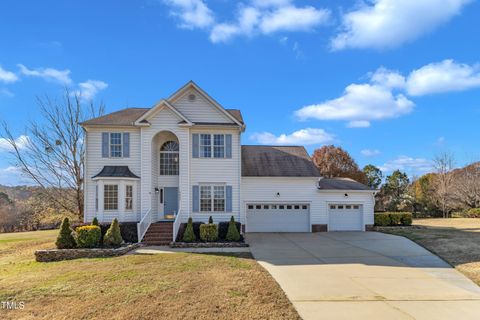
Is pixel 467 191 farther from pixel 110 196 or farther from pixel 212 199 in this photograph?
pixel 110 196

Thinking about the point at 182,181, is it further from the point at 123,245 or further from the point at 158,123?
the point at 123,245

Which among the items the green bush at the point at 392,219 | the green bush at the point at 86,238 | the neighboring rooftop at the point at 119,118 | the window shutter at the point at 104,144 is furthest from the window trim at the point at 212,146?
the green bush at the point at 392,219

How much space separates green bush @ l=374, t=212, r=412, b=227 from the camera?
74.2 feet

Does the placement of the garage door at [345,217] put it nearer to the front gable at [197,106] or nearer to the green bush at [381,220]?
the green bush at [381,220]

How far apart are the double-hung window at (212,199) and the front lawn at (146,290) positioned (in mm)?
6724

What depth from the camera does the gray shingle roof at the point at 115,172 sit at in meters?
17.6

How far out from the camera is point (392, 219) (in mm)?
22734

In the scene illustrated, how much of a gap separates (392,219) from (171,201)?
1533 cm

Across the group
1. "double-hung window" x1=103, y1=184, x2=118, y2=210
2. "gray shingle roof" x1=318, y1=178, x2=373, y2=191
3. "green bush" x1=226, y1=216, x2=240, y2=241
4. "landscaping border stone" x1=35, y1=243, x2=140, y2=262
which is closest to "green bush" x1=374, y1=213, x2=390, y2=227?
"gray shingle roof" x1=318, y1=178, x2=373, y2=191

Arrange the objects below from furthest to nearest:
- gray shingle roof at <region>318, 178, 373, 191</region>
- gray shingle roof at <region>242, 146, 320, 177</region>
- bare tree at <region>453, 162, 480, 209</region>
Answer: bare tree at <region>453, 162, 480, 209</region> < gray shingle roof at <region>318, 178, 373, 191</region> < gray shingle roof at <region>242, 146, 320, 177</region>

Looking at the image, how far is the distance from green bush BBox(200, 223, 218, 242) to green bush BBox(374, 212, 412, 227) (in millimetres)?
12503

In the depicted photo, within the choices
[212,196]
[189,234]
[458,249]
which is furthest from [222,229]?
[458,249]

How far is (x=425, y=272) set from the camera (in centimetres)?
1020

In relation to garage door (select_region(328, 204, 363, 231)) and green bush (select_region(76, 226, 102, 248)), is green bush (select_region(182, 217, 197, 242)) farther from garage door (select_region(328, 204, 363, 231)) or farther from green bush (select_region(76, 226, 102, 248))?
garage door (select_region(328, 204, 363, 231))
